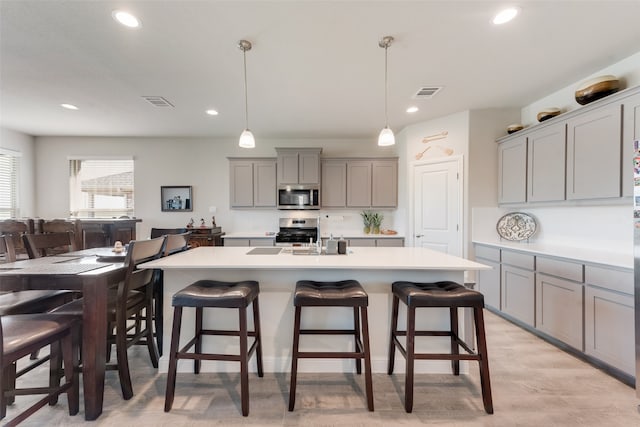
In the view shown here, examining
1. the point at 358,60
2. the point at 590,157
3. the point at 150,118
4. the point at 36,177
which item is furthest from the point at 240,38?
the point at 36,177

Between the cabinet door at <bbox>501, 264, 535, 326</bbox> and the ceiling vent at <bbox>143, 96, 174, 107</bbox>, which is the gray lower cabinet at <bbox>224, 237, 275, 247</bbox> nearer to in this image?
the ceiling vent at <bbox>143, 96, 174, 107</bbox>

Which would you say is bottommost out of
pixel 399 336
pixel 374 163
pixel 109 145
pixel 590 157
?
pixel 399 336

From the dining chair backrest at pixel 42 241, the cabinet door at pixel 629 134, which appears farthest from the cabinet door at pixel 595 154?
the dining chair backrest at pixel 42 241

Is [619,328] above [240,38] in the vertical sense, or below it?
below

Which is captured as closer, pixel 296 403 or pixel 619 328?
pixel 296 403

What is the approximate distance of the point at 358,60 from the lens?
2328 millimetres

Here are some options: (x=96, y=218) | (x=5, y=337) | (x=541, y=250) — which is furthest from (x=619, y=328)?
(x=96, y=218)

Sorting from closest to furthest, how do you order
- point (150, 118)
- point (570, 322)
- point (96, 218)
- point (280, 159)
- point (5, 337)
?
1. point (5, 337)
2. point (570, 322)
3. point (150, 118)
4. point (280, 159)
5. point (96, 218)

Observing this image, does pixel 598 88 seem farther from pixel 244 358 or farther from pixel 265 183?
pixel 265 183

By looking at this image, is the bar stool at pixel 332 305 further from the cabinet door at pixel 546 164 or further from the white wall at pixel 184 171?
the white wall at pixel 184 171

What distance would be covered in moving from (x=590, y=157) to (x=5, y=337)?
4.40 m

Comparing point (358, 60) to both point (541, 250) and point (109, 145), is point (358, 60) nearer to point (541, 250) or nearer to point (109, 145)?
point (541, 250)

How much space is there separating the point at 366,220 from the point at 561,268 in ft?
9.12

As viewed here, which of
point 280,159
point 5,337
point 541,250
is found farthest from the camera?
point 280,159
